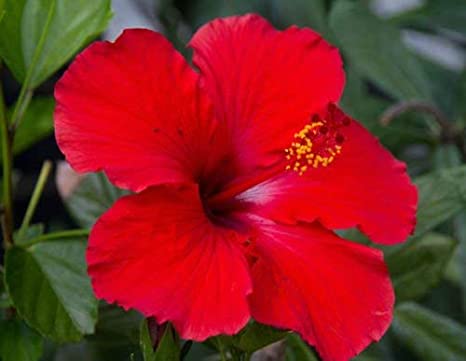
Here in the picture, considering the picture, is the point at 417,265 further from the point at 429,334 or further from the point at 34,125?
the point at 34,125

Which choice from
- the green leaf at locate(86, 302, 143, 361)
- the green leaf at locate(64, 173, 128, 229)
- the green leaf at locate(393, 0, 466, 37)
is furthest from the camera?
the green leaf at locate(393, 0, 466, 37)

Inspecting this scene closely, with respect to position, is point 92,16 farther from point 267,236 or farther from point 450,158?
point 450,158

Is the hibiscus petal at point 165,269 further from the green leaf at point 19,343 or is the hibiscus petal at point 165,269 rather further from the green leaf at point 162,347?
the green leaf at point 19,343

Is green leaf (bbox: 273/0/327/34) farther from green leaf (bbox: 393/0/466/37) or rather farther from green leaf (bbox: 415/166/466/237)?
green leaf (bbox: 415/166/466/237)

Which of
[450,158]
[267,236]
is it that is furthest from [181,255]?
[450,158]

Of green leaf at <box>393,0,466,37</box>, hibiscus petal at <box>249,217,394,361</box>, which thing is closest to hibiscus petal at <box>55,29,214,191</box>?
hibiscus petal at <box>249,217,394,361</box>
